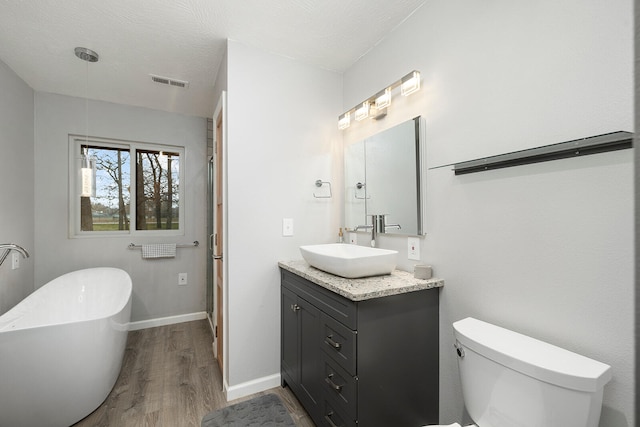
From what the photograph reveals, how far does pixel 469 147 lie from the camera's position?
142 centimetres

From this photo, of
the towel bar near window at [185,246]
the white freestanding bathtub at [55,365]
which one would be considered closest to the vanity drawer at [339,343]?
the white freestanding bathtub at [55,365]

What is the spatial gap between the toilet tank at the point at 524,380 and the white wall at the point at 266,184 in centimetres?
136

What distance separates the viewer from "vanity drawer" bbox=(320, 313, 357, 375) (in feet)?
4.31

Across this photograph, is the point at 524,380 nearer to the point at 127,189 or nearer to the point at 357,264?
the point at 357,264

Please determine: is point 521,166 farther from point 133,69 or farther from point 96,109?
point 96,109

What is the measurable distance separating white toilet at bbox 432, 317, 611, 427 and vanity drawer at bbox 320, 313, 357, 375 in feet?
1.53

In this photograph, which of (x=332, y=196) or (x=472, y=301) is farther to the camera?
(x=332, y=196)

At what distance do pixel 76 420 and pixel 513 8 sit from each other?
3.23 m

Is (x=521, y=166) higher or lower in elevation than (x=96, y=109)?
lower

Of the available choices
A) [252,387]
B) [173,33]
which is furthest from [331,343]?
[173,33]

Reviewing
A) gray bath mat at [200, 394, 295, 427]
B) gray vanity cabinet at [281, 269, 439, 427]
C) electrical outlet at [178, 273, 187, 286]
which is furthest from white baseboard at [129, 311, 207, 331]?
gray vanity cabinet at [281, 269, 439, 427]

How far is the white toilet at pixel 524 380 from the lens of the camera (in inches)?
33.0

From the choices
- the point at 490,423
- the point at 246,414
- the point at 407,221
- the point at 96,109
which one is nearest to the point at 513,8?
the point at 407,221

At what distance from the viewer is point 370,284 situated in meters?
1.46
